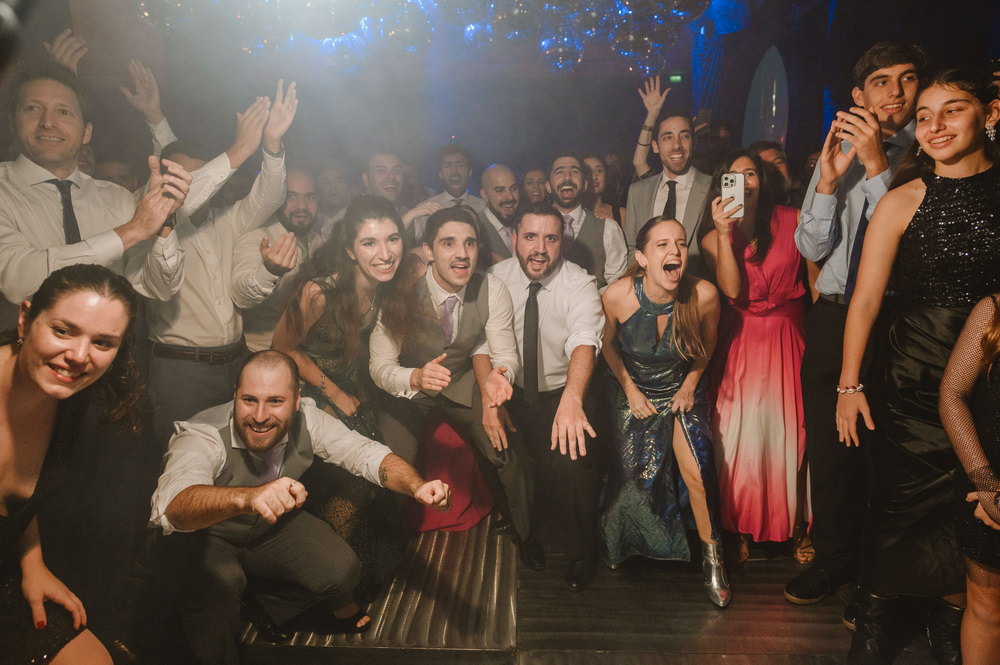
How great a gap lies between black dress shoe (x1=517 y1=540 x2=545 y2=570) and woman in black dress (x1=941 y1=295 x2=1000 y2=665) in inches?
57.9

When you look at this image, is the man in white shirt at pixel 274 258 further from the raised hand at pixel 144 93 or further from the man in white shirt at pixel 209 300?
the raised hand at pixel 144 93

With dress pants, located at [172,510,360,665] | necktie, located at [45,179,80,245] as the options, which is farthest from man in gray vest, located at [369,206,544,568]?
necktie, located at [45,179,80,245]

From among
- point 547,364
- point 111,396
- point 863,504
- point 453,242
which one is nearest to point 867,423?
point 863,504

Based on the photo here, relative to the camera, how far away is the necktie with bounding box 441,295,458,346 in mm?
2580

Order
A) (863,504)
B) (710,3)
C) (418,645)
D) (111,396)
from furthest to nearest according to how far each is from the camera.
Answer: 1. (710,3)
2. (863,504)
3. (418,645)
4. (111,396)

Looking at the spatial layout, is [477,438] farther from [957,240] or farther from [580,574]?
[957,240]

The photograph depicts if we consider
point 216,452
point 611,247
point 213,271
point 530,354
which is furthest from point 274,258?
point 611,247

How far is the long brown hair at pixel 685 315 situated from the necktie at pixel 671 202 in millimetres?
77

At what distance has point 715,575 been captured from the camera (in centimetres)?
252

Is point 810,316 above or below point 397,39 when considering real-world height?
below

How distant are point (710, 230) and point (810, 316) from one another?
0.52 m

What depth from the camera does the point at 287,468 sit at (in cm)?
237

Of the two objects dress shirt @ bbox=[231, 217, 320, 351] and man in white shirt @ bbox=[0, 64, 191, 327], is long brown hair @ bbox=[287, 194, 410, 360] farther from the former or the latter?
man in white shirt @ bbox=[0, 64, 191, 327]

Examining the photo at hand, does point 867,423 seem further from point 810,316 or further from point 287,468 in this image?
point 287,468
